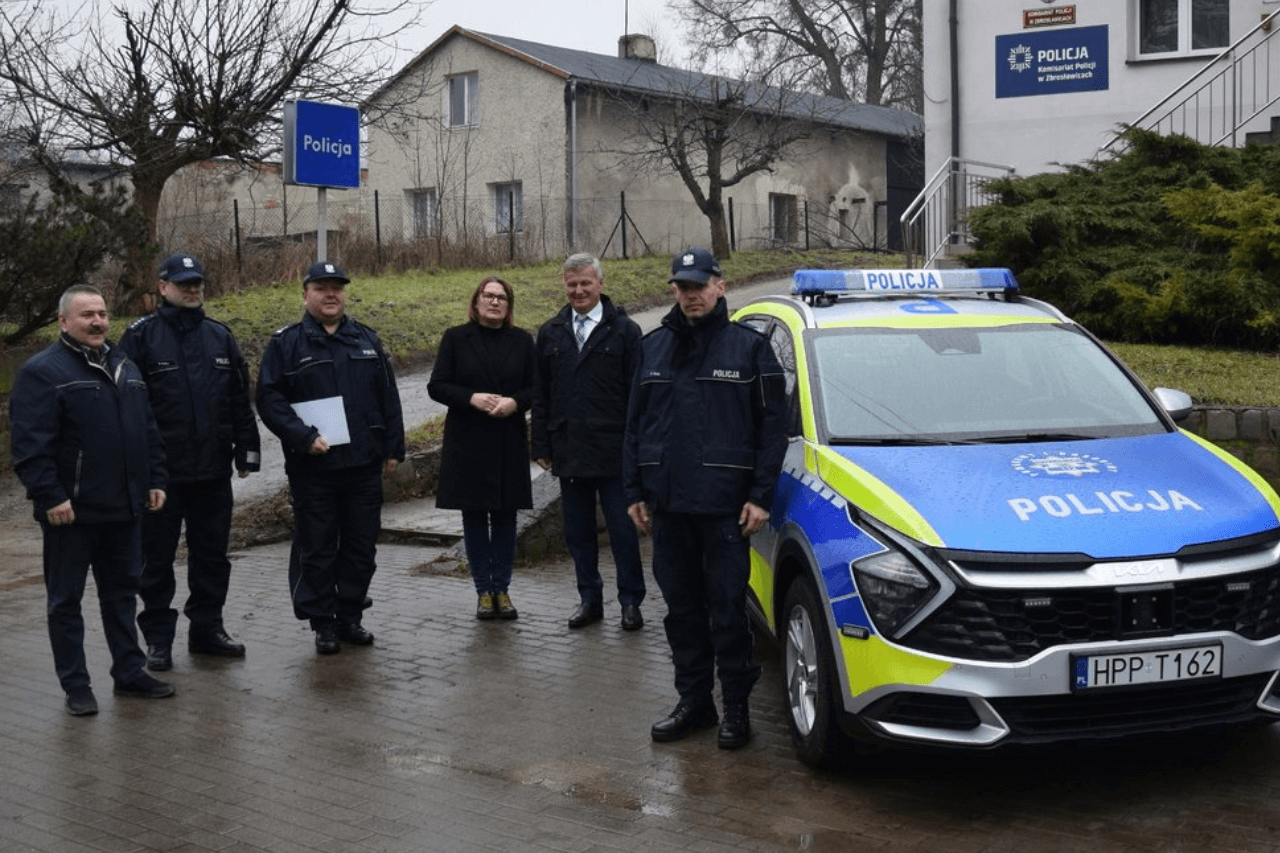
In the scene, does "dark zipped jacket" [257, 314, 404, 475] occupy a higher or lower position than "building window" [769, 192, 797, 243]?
lower

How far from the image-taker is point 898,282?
704 cm

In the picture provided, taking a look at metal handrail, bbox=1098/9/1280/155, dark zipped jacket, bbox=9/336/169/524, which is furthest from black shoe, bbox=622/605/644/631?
metal handrail, bbox=1098/9/1280/155

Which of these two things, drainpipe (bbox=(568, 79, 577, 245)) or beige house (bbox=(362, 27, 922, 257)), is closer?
drainpipe (bbox=(568, 79, 577, 245))

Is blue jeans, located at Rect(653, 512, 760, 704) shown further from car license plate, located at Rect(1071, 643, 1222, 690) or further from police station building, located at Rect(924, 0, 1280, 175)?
police station building, located at Rect(924, 0, 1280, 175)

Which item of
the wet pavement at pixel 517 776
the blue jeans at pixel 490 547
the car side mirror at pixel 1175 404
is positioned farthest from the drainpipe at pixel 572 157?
the car side mirror at pixel 1175 404

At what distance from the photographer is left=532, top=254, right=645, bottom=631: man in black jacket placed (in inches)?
315

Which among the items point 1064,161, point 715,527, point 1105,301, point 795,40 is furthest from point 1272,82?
point 795,40

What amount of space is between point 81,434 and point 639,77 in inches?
1236

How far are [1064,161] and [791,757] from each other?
15399 mm

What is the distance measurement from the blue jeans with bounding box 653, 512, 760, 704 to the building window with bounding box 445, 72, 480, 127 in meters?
31.5

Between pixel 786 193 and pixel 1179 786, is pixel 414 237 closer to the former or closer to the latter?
pixel 786 193

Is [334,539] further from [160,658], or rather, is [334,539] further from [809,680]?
[809,680]

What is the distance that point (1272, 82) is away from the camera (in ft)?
58.3

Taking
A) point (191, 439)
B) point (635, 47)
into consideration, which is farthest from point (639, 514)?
point (635, 47)
